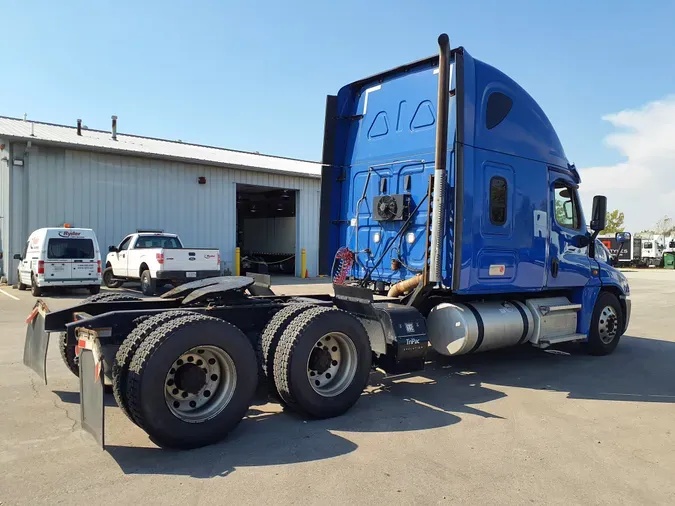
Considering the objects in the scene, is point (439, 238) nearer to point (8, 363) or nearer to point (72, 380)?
point (72, 380)

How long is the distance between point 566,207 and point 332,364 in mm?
4717


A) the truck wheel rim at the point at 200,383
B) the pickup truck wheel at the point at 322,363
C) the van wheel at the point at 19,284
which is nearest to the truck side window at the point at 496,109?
the pickup truck wheel at the point at 322,363

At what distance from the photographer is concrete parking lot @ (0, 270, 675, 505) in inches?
139

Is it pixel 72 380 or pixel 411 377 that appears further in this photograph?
pixel 411 377

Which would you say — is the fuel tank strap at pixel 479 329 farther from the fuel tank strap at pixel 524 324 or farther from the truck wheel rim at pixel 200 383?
the truck wheel rim at pixel 200 383

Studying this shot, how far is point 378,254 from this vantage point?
7.31 m

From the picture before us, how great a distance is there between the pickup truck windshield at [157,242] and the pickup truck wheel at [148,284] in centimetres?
143

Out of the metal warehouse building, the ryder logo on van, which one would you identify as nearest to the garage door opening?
the metal warehouse building

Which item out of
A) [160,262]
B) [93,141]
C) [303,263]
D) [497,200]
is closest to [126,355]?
[497,200]

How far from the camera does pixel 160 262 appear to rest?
1511 cm

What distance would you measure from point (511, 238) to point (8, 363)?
6.91 metres

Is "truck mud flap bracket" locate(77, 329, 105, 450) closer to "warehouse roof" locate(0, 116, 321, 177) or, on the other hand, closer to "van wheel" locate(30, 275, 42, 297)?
"van wheel" locate(30, 275, 42, 297)

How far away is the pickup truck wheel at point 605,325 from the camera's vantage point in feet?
26.8

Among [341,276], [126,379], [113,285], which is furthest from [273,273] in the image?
[126,379]
